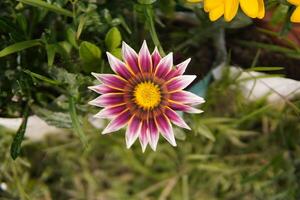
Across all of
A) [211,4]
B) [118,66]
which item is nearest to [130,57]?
[118,66]

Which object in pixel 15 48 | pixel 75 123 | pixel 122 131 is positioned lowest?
pixel 122 131

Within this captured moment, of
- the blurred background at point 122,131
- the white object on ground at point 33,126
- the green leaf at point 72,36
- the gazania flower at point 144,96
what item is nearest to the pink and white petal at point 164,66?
the gazania flower at point 144,96

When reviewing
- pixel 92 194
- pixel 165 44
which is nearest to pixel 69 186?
pixel 92 194

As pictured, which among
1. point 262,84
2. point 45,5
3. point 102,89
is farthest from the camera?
point 262,84

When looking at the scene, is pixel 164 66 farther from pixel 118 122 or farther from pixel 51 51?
pixel 51 51

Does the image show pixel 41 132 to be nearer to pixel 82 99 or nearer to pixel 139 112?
pixel 82 99

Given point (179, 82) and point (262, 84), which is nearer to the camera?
point (179, 82)

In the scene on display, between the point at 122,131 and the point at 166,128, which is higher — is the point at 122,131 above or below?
below

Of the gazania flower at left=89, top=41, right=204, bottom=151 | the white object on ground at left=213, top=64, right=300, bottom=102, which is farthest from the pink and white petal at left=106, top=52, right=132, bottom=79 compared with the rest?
the white object on ground at left=213, top=64, right=300, bottom=102
